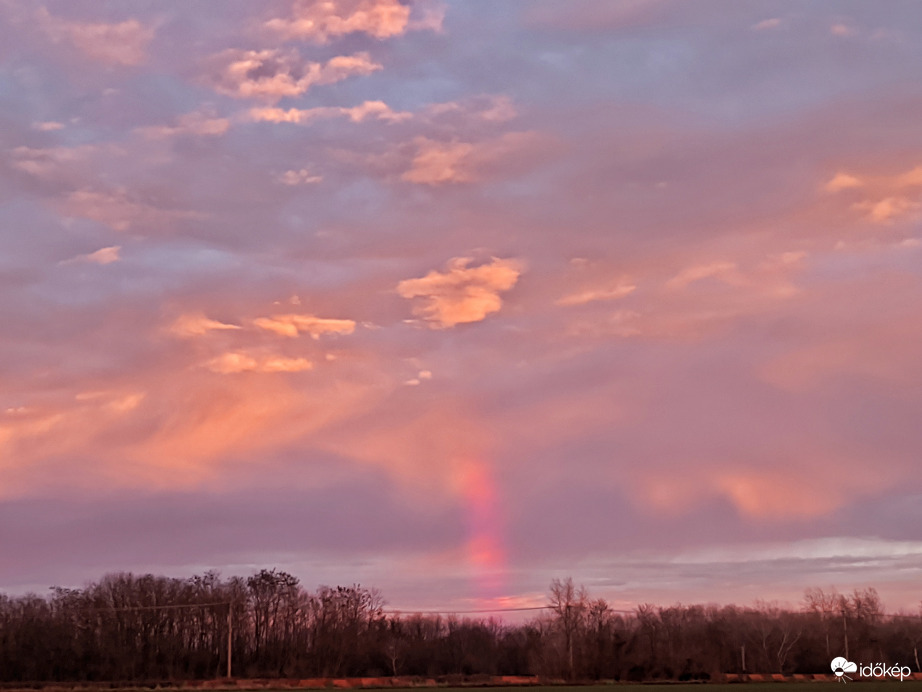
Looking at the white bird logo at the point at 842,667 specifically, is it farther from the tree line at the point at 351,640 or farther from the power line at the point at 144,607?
the power line at the point at 144,607

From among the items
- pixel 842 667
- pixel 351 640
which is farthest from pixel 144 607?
A: pixel 842 667

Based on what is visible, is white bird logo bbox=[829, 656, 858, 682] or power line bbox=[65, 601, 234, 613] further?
power line bbox=[65, 601, 234, 613]

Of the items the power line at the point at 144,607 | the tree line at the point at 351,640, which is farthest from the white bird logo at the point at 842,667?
the power line at the point at 144,607

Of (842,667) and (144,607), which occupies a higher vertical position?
(144,607)

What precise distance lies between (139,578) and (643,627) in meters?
62.7

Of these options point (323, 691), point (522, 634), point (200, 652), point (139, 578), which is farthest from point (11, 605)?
point (323, 691)

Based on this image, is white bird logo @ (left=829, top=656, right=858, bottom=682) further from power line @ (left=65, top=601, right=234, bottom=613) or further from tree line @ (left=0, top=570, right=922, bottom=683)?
power line @ (left=65, top=601, right=234, bottom=613)

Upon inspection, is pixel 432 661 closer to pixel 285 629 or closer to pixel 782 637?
pixel 285 629

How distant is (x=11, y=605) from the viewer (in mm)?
124875

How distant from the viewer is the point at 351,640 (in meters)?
118

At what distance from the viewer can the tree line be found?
108m

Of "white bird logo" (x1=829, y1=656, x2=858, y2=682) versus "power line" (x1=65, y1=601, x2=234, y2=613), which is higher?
"power line" (x1=65, y1=601, x2=234, y2=613)

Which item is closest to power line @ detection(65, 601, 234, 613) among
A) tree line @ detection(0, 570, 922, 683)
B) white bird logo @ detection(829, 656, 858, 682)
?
tree line @ detection(0, 570, 922, 683)

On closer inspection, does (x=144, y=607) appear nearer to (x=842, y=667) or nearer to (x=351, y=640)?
(x=351, y=640)
